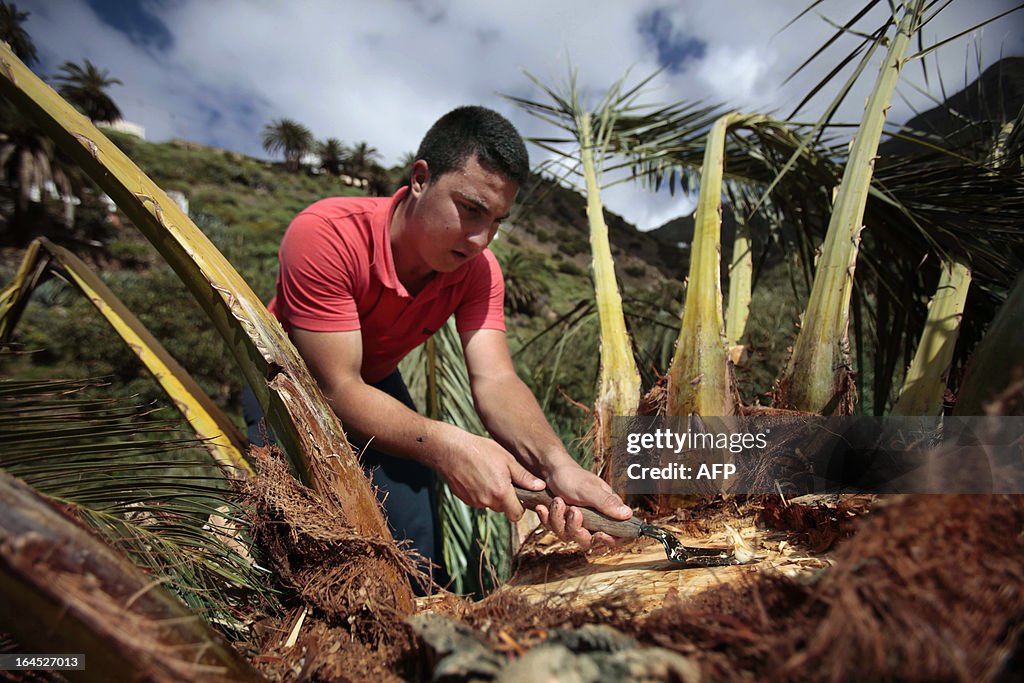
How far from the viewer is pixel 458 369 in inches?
107

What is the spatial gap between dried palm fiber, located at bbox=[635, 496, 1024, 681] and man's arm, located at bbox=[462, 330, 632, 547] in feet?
2.73

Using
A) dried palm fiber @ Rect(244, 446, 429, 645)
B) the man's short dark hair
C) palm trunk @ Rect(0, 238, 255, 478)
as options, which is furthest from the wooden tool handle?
the man's short dark hair

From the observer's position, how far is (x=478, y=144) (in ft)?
5.87

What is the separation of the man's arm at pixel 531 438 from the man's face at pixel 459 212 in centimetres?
45

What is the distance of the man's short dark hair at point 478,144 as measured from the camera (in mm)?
1781

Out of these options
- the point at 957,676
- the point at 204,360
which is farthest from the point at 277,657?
the point at 204,360

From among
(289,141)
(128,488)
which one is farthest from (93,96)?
(128,488)

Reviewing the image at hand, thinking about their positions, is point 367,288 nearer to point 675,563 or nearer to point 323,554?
point 323,554

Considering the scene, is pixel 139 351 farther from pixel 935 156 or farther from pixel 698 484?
pixel 935 156

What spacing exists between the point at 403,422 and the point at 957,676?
4.33ft

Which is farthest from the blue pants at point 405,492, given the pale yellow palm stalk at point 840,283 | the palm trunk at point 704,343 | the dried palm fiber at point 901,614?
the dried palm fiber at point 901,614

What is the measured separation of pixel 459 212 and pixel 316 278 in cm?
56

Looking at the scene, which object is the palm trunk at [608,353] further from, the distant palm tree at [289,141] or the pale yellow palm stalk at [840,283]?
the distant palm tree at [289,141]

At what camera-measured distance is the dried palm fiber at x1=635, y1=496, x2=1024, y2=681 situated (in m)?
0.41
